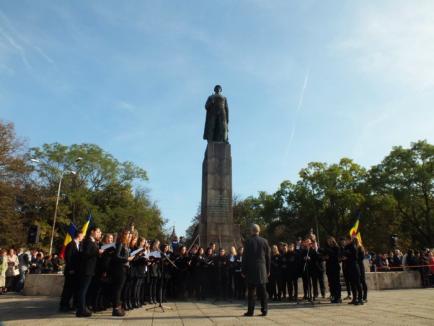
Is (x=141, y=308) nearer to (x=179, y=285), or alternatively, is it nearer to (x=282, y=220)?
(x=179, y=285)

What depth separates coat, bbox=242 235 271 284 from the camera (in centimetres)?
737

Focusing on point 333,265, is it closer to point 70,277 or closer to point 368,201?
point 70,277

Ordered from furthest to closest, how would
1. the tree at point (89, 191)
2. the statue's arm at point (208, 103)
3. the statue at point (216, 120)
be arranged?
1. the tree at point (89, 191)
2. the statue's arm at point (208, 103)
3. the statue at point (216, 120)

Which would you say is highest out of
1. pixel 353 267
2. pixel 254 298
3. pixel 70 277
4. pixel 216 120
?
pixel 216 120

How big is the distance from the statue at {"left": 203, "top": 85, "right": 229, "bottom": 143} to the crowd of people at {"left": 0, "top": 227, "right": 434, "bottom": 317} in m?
7.39

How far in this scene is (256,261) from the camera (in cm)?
750

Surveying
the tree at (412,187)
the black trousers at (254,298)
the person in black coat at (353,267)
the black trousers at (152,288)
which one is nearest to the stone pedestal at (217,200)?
the black trousers at (152,288)

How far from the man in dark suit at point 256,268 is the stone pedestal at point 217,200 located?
24.3 feet

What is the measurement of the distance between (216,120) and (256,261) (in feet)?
36.3

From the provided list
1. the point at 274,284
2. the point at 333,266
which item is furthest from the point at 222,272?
the point at 333,266

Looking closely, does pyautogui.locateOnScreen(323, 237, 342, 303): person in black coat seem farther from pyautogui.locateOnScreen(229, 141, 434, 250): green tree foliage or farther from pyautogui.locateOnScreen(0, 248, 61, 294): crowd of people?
pyautogui.locateOnScreen(229, 141, 434, 250): green tree foliage

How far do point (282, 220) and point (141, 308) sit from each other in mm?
42203

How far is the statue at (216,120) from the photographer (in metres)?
17.5

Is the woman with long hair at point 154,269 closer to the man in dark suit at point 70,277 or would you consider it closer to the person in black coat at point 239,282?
the man in dark suit at point 70,277
